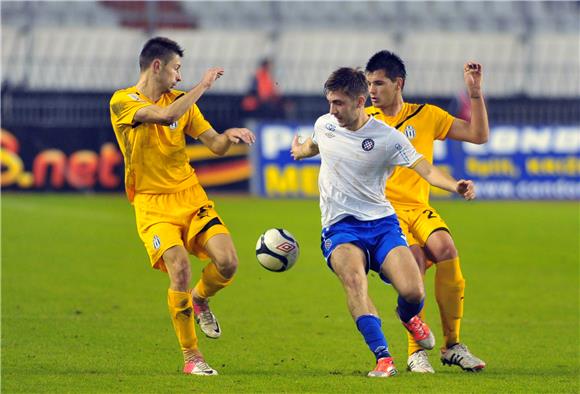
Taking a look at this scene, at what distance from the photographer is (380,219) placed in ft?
29.9

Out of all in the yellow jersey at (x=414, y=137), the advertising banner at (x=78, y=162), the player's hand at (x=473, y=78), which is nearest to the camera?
the player's hand at (x=473, y=78)

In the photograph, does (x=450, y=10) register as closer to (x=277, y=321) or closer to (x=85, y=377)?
(x=277, y=321)

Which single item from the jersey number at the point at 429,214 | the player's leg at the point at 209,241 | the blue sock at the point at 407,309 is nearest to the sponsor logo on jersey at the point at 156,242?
the player's leg at the point at 209,241

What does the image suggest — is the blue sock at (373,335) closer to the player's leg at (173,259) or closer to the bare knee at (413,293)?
the bare knee at (413,293)

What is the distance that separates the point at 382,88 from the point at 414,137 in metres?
0.47

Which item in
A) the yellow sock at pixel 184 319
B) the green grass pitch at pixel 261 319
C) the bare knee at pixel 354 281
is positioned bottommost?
the green grass pitch at pixel 261 319

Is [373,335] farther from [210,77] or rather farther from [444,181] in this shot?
[210,77]

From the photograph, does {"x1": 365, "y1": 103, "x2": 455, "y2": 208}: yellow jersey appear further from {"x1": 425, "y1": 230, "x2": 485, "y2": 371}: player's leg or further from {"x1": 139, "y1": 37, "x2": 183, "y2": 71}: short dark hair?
{"x1": 139, "y1": 37, "x2": 183, "y2": 71}: short dark hair

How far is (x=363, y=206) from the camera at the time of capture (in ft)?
29.9

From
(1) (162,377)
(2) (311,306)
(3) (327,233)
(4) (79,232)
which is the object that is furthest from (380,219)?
(4) (79,232)

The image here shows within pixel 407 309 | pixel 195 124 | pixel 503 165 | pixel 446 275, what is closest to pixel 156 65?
pixel 195 124

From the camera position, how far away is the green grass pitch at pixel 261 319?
893 centimetres

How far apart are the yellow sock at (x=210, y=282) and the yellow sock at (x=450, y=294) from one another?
5.25 ft

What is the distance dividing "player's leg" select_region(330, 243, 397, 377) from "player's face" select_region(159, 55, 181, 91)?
71.3 inches
